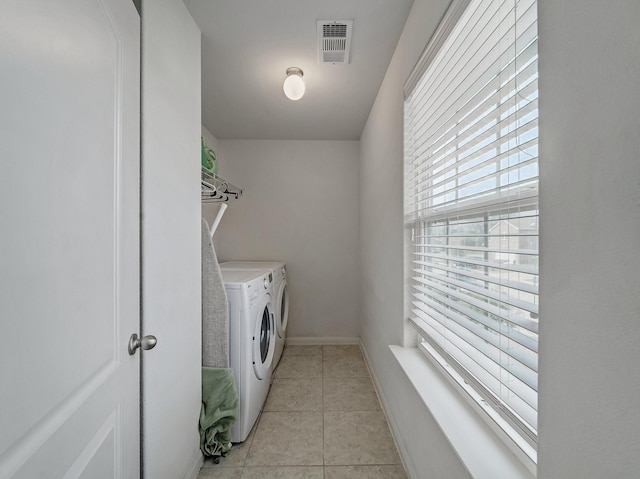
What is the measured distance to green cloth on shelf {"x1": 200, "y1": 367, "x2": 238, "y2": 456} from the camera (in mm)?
1495

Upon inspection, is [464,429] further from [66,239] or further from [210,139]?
[210,139]

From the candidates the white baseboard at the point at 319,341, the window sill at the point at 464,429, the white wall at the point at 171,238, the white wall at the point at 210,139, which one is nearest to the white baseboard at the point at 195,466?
the white wall at the point at 171,238

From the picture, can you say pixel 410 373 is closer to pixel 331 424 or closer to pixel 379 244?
pixel 331 424

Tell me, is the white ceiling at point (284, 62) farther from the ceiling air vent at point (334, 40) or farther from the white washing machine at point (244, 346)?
the white washing machine at point (244, 346)

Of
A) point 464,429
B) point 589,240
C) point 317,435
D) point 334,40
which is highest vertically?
point 334,40

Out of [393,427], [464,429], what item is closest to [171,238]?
[464,429]

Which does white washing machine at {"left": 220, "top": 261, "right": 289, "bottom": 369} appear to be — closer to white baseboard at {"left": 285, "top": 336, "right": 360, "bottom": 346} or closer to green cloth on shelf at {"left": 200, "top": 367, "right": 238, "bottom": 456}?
white baseboard at {"left": 285, "top": 336, "right": 360, "bottom": 346}

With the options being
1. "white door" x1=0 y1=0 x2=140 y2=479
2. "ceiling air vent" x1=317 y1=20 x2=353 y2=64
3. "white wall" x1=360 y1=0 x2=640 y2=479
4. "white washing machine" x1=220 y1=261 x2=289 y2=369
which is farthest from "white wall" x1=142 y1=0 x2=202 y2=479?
"white wall" x1=360 y1=0 x2=640 y2=479

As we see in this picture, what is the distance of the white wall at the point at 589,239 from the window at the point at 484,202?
0.10 metres

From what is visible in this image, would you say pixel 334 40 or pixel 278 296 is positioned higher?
pixel 334 40

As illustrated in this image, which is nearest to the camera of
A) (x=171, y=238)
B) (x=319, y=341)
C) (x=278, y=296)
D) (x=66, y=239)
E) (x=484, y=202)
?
(x=66, y=239)

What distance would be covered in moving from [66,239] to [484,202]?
110 centimetres

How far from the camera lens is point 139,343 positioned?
0.94 meters

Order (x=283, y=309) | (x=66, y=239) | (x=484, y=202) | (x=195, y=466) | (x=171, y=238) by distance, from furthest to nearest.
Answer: (x=283, y=309)
(x=195, y=466)
(x=171, y=238)
(x=484, y=202)
(x=66, y=239)
